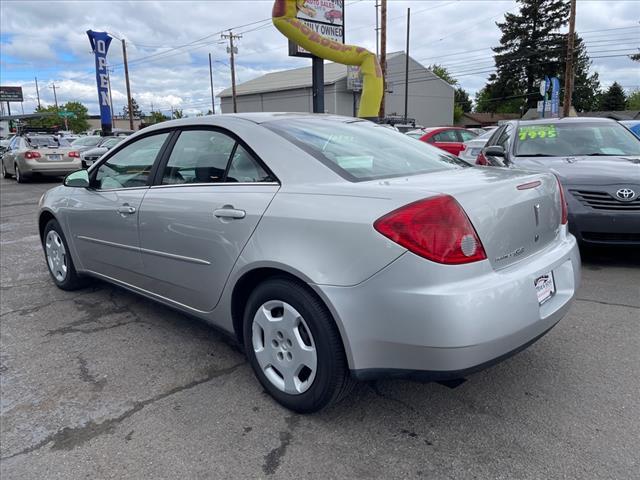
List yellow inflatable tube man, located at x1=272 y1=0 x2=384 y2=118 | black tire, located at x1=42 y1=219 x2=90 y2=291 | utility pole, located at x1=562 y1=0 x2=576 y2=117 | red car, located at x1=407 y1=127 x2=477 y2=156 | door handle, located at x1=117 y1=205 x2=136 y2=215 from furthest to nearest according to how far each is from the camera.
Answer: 1. utility pole, located at x1=562 y1=0 x2=576 y2=117
2. yellow inflatable tube man, located at x1=272 y1=0 x2=384 y2=118
3. red car, located at x1=407 y1=127 x2=477 y2=156
4. black tire, located at x1=42 y1=219 x2=90 y2=291
5. door handle, located at x1=117 y1=205 x2=136 y2=215

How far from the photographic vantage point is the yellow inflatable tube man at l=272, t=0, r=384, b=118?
1350 cm

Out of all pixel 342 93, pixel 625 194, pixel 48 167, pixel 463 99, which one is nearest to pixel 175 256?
pixel 625 194

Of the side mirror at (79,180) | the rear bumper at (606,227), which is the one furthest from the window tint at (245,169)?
the rear bumper at (606,227)

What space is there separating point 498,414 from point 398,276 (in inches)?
40.4

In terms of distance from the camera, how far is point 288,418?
98.8 inches

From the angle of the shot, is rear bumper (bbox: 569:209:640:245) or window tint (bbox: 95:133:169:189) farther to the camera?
rear bumper (bbox: 569:209:640:245)

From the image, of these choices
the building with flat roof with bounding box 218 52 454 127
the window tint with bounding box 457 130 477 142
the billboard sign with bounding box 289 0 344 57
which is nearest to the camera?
the window tint with bounding box 457 130 477 142

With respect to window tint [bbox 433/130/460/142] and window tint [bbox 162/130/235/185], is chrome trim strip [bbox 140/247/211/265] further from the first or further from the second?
window tint [bbox 433/130/460/142]

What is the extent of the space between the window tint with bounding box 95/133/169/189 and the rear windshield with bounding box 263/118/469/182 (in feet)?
3.40

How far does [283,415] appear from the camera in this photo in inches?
100.0

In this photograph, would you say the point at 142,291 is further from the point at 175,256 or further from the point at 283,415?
the point at 283,415

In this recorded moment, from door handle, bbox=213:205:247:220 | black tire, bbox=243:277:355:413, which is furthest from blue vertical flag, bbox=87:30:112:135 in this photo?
black tire, bbox=243:277:355:413

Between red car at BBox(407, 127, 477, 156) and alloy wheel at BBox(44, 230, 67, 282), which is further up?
red car at BBox(407, 127, 477, 156)

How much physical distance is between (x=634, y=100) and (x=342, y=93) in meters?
52.0
